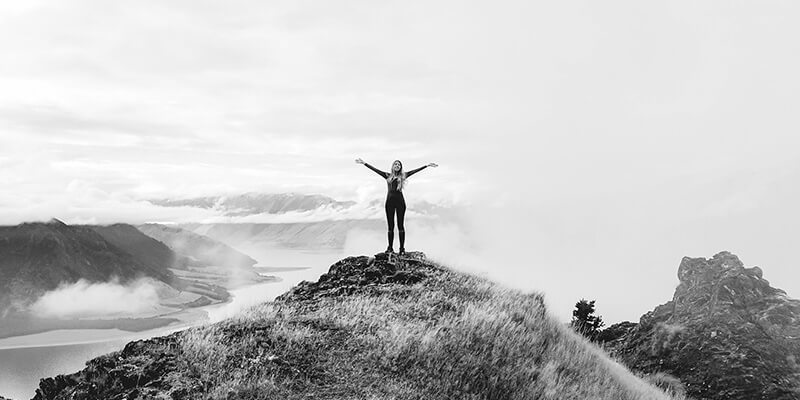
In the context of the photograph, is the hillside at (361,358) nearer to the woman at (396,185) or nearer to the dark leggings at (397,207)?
the dark leggings at (397,207)

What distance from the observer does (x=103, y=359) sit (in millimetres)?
12281

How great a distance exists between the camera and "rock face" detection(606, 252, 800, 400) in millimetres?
38906

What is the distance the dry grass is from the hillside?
0.03 metres

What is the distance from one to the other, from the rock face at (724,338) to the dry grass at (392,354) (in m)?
28.8

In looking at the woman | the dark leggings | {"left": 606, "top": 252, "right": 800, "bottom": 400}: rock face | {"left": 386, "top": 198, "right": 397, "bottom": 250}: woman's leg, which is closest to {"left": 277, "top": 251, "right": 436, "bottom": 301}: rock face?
{"left": 386, "top": 198, "right": 397, "bottom": 250}: woman's leg

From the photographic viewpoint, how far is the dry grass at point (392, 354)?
1096cm

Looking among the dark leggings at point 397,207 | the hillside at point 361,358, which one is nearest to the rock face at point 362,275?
the hillside at point 361,358

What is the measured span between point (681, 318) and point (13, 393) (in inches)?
9153

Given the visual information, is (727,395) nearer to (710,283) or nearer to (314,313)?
(710,283)

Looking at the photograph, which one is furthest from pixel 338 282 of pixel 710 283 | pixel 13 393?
pixel 13 393

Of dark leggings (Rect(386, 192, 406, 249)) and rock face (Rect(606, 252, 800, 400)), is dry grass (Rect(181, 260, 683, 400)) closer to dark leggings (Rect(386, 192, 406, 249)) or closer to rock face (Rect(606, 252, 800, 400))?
dark leggings (Rect(386, 192, 406, 249))

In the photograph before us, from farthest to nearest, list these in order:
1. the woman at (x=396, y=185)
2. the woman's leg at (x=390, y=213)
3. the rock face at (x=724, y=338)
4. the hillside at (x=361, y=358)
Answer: the rock face at (x=724, y=338) → the woman's leg at (x=390, y=213) → the woman at (x=396, y=185) → the hillside at (x=361, y=358)

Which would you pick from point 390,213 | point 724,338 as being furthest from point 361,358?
point 724,338

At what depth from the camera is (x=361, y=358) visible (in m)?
12.1
